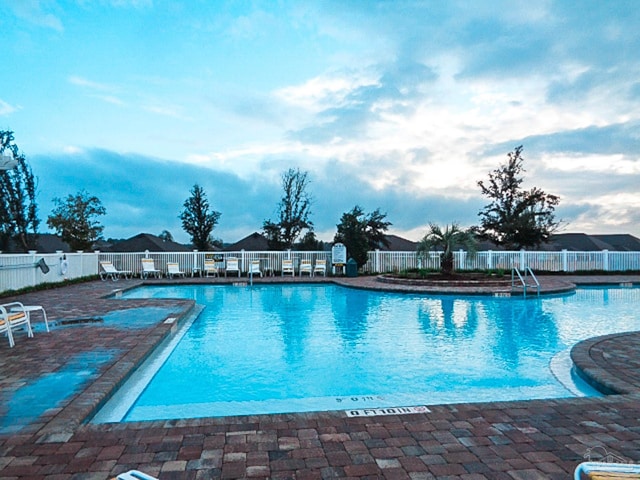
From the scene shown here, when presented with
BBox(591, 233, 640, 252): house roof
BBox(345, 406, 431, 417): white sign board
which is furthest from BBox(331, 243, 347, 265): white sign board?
BBox(591, 233, 640, 252): house roof

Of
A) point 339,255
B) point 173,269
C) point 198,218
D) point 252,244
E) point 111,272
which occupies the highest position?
point 198,218

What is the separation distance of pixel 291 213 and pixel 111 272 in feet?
39.3

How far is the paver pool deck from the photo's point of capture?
2.33 metres

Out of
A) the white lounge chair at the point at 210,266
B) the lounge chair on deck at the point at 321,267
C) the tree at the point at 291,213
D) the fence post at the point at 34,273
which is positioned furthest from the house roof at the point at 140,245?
the lounge chair on deck at the point at 321,267

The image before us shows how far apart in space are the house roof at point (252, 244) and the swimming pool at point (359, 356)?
13.3m

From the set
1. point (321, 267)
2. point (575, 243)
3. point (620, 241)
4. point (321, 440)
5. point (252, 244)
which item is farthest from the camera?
point (620, 241)

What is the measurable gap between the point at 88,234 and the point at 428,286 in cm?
2213

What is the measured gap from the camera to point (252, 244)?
25219mm

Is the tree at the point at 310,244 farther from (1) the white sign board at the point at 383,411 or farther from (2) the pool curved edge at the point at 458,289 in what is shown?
(1) the white sign board at the point at 383,411

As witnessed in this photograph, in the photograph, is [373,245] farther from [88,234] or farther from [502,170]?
[88,234]

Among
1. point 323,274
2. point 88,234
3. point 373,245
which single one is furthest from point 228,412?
point 88,234

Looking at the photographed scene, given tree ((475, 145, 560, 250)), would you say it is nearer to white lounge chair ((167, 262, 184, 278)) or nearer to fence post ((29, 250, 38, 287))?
white lounge chair ((167, 262, 184, 278))

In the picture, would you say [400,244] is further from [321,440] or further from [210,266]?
[321,440]

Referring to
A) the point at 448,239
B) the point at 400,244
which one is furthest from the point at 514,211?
the point at 448,239
